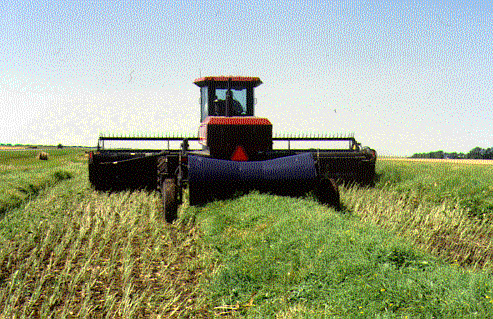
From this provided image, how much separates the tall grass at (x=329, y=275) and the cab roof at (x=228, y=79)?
5432mm

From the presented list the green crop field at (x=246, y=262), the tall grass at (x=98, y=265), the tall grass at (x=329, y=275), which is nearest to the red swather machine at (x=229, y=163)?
the green crop field at (x=246, y=262)

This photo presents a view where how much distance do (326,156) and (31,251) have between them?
7483 millimetres

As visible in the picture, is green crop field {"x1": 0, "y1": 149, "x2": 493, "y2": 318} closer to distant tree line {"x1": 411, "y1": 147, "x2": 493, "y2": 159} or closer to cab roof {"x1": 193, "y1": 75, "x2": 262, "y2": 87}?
cab roof {"x1": 193, "y1": 75, "x2": 262, "y2": 87}

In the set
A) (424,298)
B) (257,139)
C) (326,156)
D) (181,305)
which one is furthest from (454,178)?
(181,305)

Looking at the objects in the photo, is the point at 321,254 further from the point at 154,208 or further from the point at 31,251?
the point at 154,208

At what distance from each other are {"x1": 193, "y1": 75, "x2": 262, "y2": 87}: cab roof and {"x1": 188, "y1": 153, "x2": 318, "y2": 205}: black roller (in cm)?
292

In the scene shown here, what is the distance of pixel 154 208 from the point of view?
9531 millimetres

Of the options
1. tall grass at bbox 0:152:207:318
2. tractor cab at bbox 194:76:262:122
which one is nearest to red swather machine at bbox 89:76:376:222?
tractor cab at bbox 194:76:262:122

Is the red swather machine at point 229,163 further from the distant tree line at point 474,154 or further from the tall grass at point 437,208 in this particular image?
the distant tree line at point 474,154

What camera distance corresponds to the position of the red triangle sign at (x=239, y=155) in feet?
33.5

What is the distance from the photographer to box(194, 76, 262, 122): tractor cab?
442 inches

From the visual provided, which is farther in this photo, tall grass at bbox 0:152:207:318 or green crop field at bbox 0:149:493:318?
tall grass at bbox 0:152:207:318

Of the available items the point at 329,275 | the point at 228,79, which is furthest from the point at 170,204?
the point at 329,275

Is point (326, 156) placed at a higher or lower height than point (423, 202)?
higher
